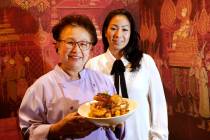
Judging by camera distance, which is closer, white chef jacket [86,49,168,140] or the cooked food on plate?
the cooked food on plate

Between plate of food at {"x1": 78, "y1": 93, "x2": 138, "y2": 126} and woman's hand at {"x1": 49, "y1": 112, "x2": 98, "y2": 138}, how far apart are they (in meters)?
0.03

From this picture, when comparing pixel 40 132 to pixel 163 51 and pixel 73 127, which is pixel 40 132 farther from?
pixel 163 51

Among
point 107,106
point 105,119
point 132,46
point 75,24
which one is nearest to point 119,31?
point 132,46

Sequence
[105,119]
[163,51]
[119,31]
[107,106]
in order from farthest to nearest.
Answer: [163,51], [119,31], [107,106], [105,119]

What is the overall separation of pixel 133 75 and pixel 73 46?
61 centimetres

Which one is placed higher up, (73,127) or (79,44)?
(79,44)

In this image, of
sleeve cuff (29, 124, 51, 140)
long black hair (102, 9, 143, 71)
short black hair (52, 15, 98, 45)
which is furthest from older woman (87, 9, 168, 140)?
sleeve cuff (29, 124, 51, 140)

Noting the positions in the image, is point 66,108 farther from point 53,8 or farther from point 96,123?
point 53,8

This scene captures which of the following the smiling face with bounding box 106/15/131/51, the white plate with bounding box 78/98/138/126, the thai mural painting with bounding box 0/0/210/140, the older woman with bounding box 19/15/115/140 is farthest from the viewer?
the thai mural painting with bounding box 0/0/210/140

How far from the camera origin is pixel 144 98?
65.6 inches

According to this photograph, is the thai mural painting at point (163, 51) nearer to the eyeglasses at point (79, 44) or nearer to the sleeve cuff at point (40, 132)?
the sleeve cuff at point (40, 132)

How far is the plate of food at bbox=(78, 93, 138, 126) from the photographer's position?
3.40ft

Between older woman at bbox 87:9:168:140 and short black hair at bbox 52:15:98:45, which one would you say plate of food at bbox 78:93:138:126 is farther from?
older woman at bbox 87:9:168:140

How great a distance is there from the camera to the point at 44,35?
2346mm
